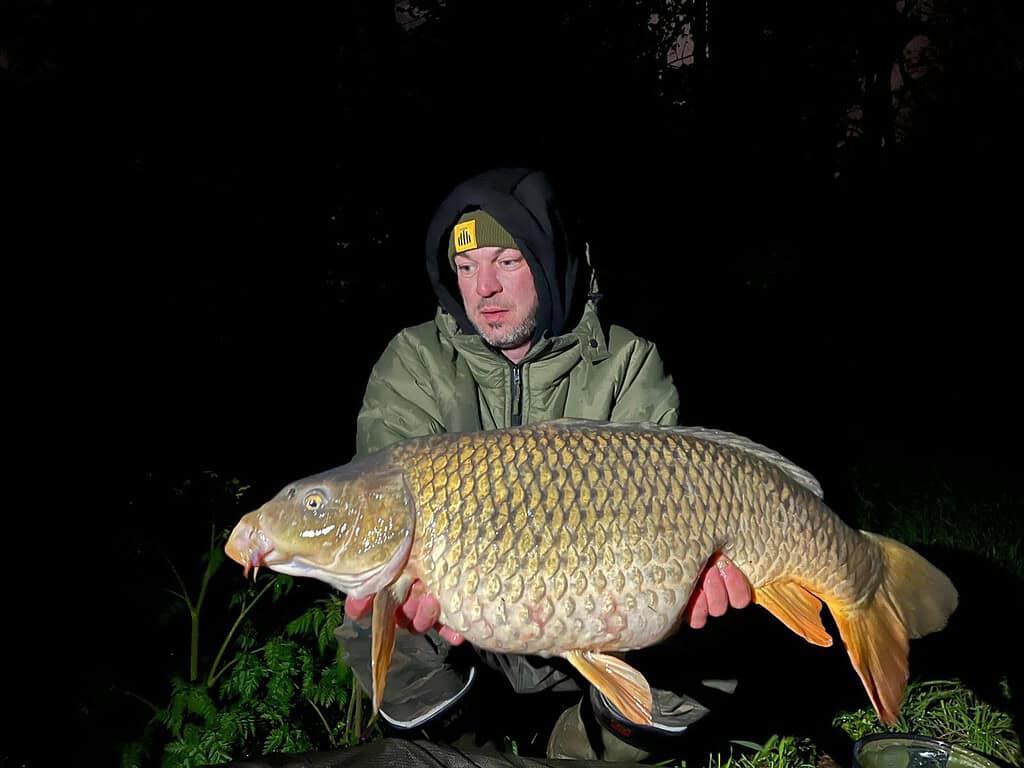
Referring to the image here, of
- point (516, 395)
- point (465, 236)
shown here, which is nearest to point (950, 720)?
point (516, 395)

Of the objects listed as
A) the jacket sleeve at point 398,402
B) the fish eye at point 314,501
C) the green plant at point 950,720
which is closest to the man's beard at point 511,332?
the jacket sleeve at point 398,402

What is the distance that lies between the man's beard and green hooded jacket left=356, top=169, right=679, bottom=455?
2 cm

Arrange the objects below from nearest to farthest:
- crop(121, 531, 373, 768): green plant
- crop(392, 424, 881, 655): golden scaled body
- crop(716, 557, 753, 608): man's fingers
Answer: crop(392, 424, 881, 655): golden scaled body
crop(716, 557, 753, 608): man's fingers
crop(121, 531, 373, 768): green plant

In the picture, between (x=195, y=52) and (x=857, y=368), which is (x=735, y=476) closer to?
(x=195, y=52)

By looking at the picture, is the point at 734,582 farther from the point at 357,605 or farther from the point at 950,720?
the point at 950,720

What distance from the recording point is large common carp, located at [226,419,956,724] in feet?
4.20

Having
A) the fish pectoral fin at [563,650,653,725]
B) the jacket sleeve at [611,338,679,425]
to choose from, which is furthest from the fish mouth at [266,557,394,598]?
the jacket sleeve at [611,338,679,425]

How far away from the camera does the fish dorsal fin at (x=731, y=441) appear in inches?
55.9

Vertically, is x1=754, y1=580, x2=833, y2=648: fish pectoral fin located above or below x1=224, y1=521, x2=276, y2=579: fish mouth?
below

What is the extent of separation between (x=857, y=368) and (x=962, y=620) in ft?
11.2

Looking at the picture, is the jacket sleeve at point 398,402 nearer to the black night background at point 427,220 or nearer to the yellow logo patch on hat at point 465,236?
the yellow logo patch on hat at point 465,236

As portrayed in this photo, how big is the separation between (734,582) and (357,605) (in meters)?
0.64

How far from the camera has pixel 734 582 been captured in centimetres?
138

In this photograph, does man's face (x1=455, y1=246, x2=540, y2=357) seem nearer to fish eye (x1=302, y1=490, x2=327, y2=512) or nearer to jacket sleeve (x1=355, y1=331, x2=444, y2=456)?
jacket sleeve (x1=355, y1=331, x2=444, y2=456)
